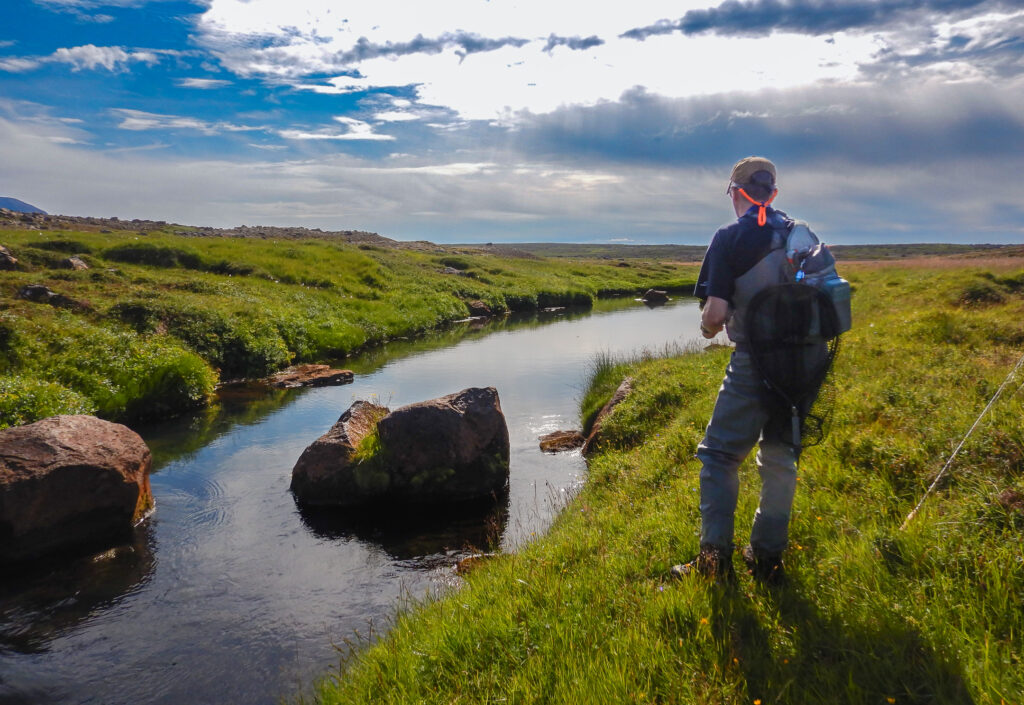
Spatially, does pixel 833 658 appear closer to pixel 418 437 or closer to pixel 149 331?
pixel 418 437

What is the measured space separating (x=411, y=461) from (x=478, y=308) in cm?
3840

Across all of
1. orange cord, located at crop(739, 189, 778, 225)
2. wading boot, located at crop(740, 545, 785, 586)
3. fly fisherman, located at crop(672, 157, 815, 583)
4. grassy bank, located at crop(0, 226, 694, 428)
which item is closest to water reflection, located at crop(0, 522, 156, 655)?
grassy bank, located at crop(0, 226, 694, 428)

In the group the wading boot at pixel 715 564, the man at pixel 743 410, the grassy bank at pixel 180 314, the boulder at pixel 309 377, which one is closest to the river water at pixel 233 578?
the grassy bank at pixel 180 314

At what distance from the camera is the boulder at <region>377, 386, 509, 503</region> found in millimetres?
11062

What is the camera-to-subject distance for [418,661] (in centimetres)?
482

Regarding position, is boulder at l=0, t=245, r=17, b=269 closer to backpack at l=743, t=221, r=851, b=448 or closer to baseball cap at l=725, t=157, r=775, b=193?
baseball cap at l=725, t=157, r=775, b=193

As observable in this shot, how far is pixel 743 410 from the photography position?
485 cm

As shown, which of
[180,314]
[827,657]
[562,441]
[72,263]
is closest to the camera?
[827,657]

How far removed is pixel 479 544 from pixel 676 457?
11.4ft

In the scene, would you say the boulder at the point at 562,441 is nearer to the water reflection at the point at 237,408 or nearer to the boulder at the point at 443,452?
the boulder at the point at 443,452

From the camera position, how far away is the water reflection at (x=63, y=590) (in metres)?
7.02

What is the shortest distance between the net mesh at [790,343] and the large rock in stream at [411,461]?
23.6 ft

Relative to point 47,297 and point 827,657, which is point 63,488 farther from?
point 47,297

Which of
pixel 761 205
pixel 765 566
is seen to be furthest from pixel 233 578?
pixel 761 205
